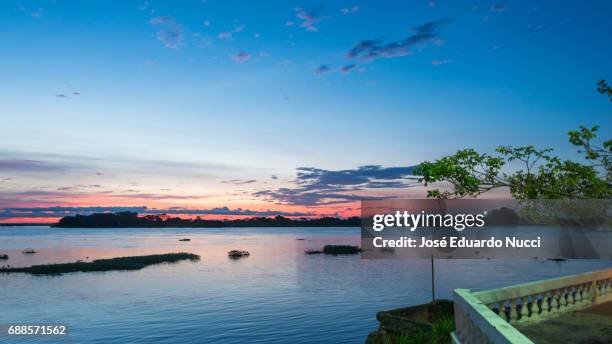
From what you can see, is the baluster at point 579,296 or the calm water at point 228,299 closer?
the baluster at point 579,296

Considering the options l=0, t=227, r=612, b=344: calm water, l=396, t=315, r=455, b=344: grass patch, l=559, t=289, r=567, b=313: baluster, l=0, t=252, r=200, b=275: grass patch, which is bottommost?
l=0, t=227, r=612, b=344: calm water

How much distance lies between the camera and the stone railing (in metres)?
7.01

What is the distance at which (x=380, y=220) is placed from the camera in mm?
20328

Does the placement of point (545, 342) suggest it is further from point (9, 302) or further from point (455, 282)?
point (455, 282)

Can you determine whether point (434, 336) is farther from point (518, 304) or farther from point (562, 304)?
point (562, 304)

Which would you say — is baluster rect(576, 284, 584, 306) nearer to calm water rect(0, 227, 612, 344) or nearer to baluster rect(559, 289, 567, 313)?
baluster rect(559, 289, 567, 313)

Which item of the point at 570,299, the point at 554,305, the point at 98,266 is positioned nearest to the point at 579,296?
the point at 570,299

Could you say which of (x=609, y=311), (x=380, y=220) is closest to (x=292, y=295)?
(x=380, y=220)

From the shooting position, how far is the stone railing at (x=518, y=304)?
7.01 meters

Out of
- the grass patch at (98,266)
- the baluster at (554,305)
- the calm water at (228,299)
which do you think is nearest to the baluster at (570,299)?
the baluster at (554,305)

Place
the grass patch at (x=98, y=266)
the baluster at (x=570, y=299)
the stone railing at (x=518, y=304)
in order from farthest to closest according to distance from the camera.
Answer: the grass patch at (x=98, y=266) < the baluster at (x=570, y=299) < the stone railing at (x=518, y=304)

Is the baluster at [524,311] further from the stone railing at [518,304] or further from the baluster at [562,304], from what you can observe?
the baluster at [562,304]

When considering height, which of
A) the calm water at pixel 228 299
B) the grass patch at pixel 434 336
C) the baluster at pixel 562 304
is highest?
the baluster at pixel 562 304

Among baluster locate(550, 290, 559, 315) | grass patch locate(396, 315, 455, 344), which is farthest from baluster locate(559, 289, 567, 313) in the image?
grass patch locate(396, 315, 455, 344)
